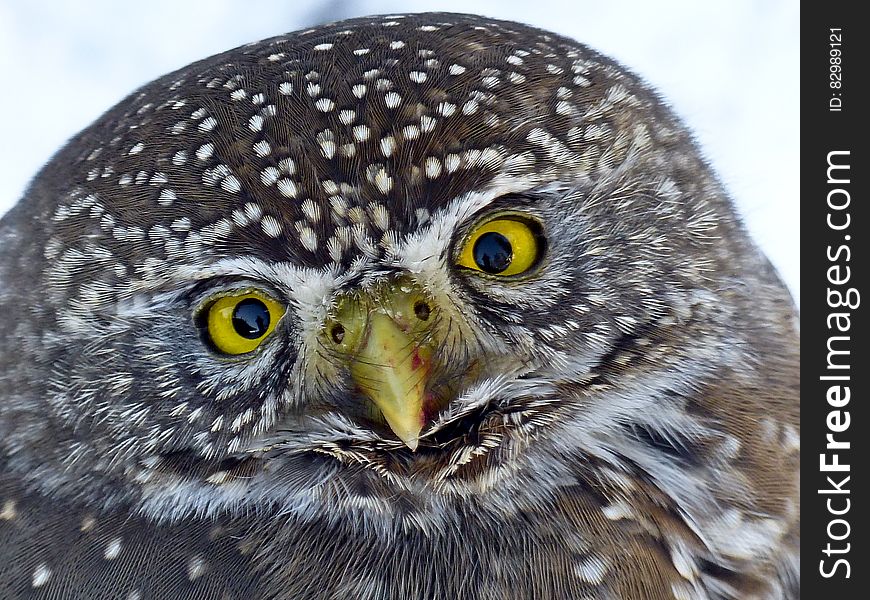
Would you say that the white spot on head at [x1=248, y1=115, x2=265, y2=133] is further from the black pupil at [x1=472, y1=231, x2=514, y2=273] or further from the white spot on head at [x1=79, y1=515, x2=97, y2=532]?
the white spot on head at [x1=79, y1=515, x2=97, y2=532]

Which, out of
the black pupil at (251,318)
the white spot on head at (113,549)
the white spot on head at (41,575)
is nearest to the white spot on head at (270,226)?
the black pupil at (251,318)

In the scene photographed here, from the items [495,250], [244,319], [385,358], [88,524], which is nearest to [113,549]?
[88,524]

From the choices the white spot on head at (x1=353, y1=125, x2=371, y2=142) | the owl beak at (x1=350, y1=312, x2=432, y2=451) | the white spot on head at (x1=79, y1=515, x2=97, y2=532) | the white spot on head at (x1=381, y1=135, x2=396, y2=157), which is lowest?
the white spot on head at (x1=79, y1=515, x2=97, y2=532)

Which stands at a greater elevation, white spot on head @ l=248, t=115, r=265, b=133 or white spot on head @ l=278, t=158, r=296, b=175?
white spot on head @ l=248, t=115, r=265, b=133

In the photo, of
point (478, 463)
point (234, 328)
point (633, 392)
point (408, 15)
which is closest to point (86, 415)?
point (234, 328)

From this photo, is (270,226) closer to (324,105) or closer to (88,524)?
(324,105)

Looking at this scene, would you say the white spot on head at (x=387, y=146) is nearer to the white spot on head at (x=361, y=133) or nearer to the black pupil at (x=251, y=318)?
the white spot on head at (x=361, y=133)
